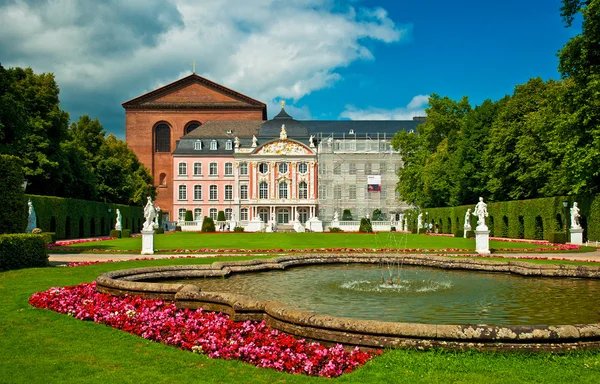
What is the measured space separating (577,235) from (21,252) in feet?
76.5

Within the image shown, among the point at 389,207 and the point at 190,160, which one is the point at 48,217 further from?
the point at 389,207

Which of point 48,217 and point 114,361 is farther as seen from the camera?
point 48,217

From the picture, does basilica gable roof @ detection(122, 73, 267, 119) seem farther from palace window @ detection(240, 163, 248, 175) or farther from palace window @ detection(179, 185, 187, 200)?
palace window @ detection(179, 185, 187, 200)

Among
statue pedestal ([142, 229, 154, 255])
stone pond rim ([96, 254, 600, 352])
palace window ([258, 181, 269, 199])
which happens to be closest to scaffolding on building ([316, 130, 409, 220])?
palace window ([258, 181, 269, 199])

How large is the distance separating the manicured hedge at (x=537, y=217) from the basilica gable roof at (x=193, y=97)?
1633 inches

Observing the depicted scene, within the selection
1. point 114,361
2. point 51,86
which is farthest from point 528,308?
point 51,86

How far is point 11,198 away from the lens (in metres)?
15.1

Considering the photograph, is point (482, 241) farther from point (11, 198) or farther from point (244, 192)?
point (244, 192)

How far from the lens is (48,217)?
2919 centimetres

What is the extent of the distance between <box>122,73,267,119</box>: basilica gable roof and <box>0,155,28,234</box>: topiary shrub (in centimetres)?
5726

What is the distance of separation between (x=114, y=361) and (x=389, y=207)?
59027mm

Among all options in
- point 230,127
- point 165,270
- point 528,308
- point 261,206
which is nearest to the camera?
point 528,308

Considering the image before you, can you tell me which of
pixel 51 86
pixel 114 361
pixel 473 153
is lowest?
pixel 114 361

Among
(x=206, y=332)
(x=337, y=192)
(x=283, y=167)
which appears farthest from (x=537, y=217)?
(x=283, y=167)
